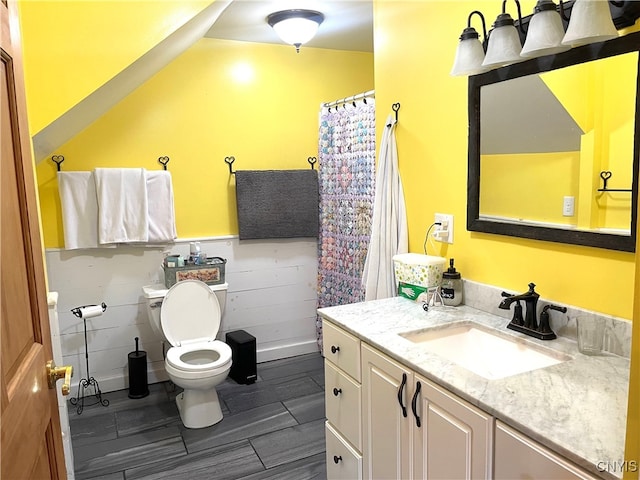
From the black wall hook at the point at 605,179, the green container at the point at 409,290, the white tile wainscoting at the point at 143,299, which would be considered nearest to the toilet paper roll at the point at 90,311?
the white tile wainscoting at the point at 143,299

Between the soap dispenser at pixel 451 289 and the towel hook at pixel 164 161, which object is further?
the towel hook at pixel 164 161

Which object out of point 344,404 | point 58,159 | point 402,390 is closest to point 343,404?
point 344,404

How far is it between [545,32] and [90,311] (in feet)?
9.28

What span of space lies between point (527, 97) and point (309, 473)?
1.97 m

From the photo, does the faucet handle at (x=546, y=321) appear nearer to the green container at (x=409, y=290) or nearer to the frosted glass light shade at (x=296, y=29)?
the green container at (x=409, y=290)

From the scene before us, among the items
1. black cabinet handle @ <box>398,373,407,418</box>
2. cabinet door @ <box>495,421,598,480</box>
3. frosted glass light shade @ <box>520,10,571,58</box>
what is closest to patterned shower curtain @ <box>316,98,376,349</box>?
frosted glass light shade @ <box>520,10,571,58</box>

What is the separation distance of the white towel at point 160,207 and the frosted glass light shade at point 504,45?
2.34 metres

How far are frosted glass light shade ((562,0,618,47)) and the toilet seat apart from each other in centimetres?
232

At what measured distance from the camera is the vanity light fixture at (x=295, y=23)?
2.94m

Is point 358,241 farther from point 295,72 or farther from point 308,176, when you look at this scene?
point 295,72

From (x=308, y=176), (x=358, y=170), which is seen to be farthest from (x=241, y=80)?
(x=358, y=170)

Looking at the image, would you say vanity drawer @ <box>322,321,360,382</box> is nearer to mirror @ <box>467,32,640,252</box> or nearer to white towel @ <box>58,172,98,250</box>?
mirror @ <box>467,32,640,252</box>

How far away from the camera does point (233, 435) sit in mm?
2770

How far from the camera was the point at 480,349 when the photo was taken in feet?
5.93
